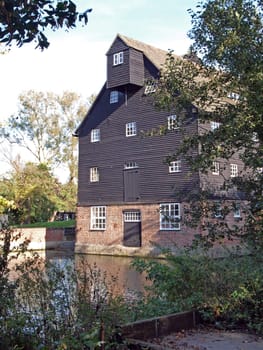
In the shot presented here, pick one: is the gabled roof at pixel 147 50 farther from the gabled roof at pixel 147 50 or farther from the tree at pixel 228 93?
the tree at pixel 228 93

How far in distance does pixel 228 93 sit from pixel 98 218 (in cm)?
2188

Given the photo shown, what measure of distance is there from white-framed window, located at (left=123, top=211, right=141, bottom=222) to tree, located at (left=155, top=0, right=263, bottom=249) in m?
18.2

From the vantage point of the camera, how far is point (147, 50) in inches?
1134

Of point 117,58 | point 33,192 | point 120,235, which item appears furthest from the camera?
point 33,192

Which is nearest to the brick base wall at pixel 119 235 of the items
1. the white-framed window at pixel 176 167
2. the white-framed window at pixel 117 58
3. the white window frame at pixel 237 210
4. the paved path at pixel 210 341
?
the white-framed window at pixel 176 167

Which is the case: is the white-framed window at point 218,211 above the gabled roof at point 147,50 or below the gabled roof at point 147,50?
below

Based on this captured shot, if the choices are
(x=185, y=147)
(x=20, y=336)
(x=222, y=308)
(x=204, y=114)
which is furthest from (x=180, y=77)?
(x=20, y=336)

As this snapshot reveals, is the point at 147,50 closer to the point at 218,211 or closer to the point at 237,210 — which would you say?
the point at 218,211

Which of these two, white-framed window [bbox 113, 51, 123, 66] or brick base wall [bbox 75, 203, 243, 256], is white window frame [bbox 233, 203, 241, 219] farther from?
white-framed window [bbox 113, 51, 123, 66]

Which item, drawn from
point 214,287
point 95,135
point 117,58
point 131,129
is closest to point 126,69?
point 117,58

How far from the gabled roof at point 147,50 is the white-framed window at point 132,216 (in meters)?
9.30

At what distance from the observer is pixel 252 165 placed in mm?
7484

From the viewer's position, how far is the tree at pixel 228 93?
24.3 ft

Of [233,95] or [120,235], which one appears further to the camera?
[120,235]
